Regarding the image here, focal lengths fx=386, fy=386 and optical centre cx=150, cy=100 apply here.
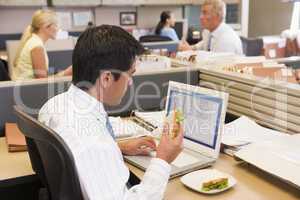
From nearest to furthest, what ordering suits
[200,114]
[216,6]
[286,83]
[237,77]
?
[200,114], [286,83], [237,77], [216,6]

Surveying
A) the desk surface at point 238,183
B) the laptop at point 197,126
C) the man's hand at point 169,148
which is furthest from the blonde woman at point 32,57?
the man's hand at point 169,148

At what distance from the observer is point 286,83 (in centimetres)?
171


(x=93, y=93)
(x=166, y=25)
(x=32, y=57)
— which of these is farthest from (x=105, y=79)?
(x=166, y=25)

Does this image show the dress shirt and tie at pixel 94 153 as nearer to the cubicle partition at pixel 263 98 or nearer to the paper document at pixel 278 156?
the paper document at pixel 278 156

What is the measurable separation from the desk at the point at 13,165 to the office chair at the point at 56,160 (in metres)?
0.36

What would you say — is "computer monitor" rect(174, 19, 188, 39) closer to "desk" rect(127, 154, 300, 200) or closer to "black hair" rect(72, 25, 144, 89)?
"desk" rect(127, 154, 300, 200)

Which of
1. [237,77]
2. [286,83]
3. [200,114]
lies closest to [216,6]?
[237,77]

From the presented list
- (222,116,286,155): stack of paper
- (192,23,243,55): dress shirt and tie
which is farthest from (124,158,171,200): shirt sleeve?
(192,23,243,55): dress shirt and tie

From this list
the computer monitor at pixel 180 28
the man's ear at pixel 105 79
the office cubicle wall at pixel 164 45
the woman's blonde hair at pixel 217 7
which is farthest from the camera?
the computer monitor at pixel 180 28

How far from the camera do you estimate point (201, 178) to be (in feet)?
4.35

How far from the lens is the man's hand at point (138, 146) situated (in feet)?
4.93

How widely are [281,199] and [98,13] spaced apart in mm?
4919

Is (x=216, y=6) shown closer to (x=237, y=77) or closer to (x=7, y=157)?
(x=237, y=77)

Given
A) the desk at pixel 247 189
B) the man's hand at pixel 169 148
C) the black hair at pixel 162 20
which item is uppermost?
the black hair at pixel 162 20
